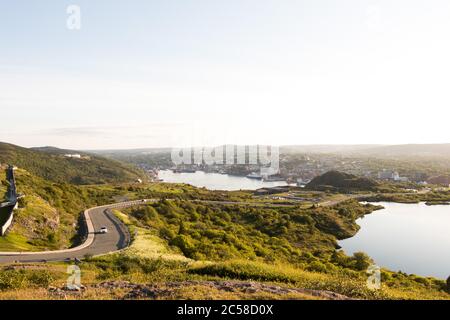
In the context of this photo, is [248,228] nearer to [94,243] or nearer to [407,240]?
[407,240]

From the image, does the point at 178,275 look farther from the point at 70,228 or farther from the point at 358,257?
the point at 358,257

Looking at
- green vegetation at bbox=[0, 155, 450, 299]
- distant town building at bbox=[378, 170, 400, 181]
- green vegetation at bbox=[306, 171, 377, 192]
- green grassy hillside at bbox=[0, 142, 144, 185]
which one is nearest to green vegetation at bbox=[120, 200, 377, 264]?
green vegetation at bbox=[0, 155, 450, 299]

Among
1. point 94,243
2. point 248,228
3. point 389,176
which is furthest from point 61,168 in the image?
point 389,176

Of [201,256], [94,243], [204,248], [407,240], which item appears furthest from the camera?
[407,240]

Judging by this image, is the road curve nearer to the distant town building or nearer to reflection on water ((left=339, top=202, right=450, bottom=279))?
reflection on water ((left=339, top=202, right=450, bottom=279))

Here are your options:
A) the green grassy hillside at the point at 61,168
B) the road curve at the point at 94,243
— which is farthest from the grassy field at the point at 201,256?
the green grassy hillside at the point at 61,168

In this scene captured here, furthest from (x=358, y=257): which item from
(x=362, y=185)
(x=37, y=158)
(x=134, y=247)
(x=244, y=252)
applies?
(x=37, y=158)
